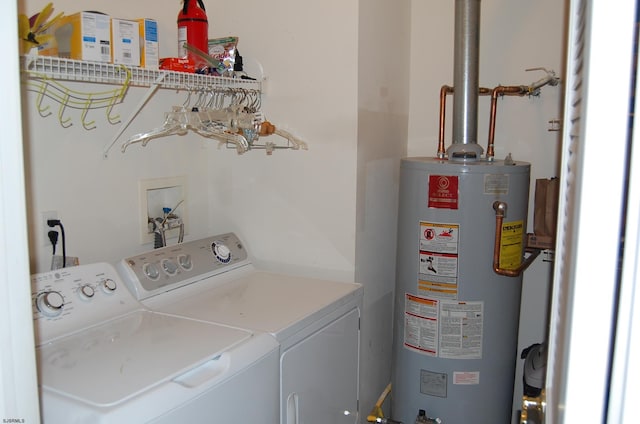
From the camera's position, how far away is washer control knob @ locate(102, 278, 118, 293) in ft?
5.25

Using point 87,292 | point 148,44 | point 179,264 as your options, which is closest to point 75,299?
point 87,292

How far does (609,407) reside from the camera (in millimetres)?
447

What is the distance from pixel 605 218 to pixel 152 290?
1522mm

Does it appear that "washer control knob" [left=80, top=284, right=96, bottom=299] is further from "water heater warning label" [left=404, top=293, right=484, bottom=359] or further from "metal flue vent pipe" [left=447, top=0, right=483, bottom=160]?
"metal flue vent pipe" [left=447, top=0, right=483, bottom=160]

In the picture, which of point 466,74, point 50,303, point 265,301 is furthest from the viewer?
point 466,74

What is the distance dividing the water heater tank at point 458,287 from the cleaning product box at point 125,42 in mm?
1071

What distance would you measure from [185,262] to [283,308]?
419mm

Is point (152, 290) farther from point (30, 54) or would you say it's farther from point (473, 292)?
point (473, 292)

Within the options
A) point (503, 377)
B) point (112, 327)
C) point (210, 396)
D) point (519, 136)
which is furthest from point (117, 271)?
point (519, 136)

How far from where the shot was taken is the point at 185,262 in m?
1.87

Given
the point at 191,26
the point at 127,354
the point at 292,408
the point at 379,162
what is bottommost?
the point at 292,408

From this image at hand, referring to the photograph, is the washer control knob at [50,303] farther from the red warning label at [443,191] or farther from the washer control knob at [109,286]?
the red warning label at [443,191]

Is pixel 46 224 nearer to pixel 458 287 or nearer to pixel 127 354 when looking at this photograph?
pixel 127 354

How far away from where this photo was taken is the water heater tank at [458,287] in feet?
6.52
